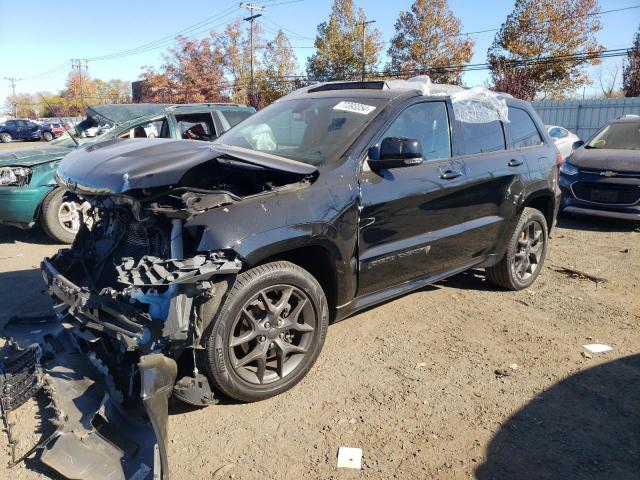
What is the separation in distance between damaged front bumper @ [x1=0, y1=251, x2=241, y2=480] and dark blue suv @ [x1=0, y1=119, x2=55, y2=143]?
40211mm

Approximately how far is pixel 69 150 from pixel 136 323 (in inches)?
208

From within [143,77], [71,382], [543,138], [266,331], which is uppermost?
[143,77]

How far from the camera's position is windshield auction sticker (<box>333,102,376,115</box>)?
3.73m

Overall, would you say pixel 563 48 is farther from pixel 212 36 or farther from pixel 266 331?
pixel 266 331

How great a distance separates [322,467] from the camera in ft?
8.54

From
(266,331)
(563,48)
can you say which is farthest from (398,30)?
(266,331)

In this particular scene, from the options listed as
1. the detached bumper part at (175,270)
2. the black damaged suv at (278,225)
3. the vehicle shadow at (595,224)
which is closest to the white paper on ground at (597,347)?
the black damaged suv at (278,225)

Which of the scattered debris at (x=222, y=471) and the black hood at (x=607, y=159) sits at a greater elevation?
the black hood at (x=607, y=159)

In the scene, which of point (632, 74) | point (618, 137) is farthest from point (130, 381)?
point (632, 74)

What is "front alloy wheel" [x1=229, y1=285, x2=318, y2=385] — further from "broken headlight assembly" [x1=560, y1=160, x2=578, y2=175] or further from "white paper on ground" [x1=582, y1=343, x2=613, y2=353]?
"broken headlight assembly" [x1=560, y1=160, x2=578, y2=175]

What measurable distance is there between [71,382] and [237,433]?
1.06 metres

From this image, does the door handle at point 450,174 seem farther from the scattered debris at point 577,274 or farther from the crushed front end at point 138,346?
the scattered debris at point 577,274

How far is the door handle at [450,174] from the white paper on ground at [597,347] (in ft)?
5.37

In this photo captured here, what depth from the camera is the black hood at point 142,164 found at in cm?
285
